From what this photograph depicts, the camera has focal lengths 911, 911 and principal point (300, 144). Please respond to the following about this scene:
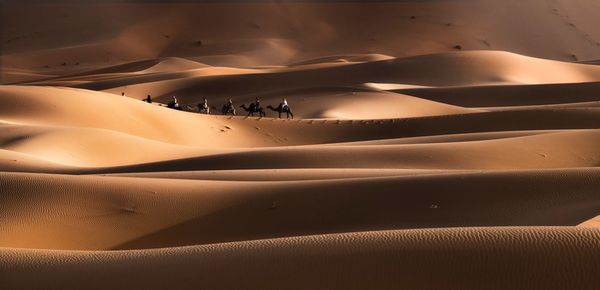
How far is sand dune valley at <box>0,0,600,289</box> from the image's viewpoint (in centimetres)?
459

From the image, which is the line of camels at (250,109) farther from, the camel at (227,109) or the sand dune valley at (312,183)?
the sand dune valley at (312,183)

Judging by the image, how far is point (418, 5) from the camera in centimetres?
6612

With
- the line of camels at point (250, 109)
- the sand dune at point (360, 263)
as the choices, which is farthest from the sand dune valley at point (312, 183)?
the line of camels at point (250, 109)

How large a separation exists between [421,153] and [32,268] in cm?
806

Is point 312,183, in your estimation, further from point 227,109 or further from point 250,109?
point 227,109

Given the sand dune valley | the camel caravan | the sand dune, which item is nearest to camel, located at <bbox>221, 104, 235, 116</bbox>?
the camel caravan

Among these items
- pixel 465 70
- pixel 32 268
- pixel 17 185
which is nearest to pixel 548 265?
pixel 32 268

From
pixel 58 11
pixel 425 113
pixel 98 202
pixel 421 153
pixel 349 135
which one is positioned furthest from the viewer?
pixel 58 11

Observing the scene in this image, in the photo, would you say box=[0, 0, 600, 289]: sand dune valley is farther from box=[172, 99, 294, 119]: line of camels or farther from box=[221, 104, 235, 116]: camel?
box=[221, 104, 235, 116]: camel

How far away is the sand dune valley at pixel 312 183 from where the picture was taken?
4.59 m

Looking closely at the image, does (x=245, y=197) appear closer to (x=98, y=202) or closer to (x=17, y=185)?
(x=98, y=202)

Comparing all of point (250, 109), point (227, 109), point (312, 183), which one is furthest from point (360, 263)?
point (227, 109)

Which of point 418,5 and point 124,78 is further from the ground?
point 418,5

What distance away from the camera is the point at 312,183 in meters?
8.57
